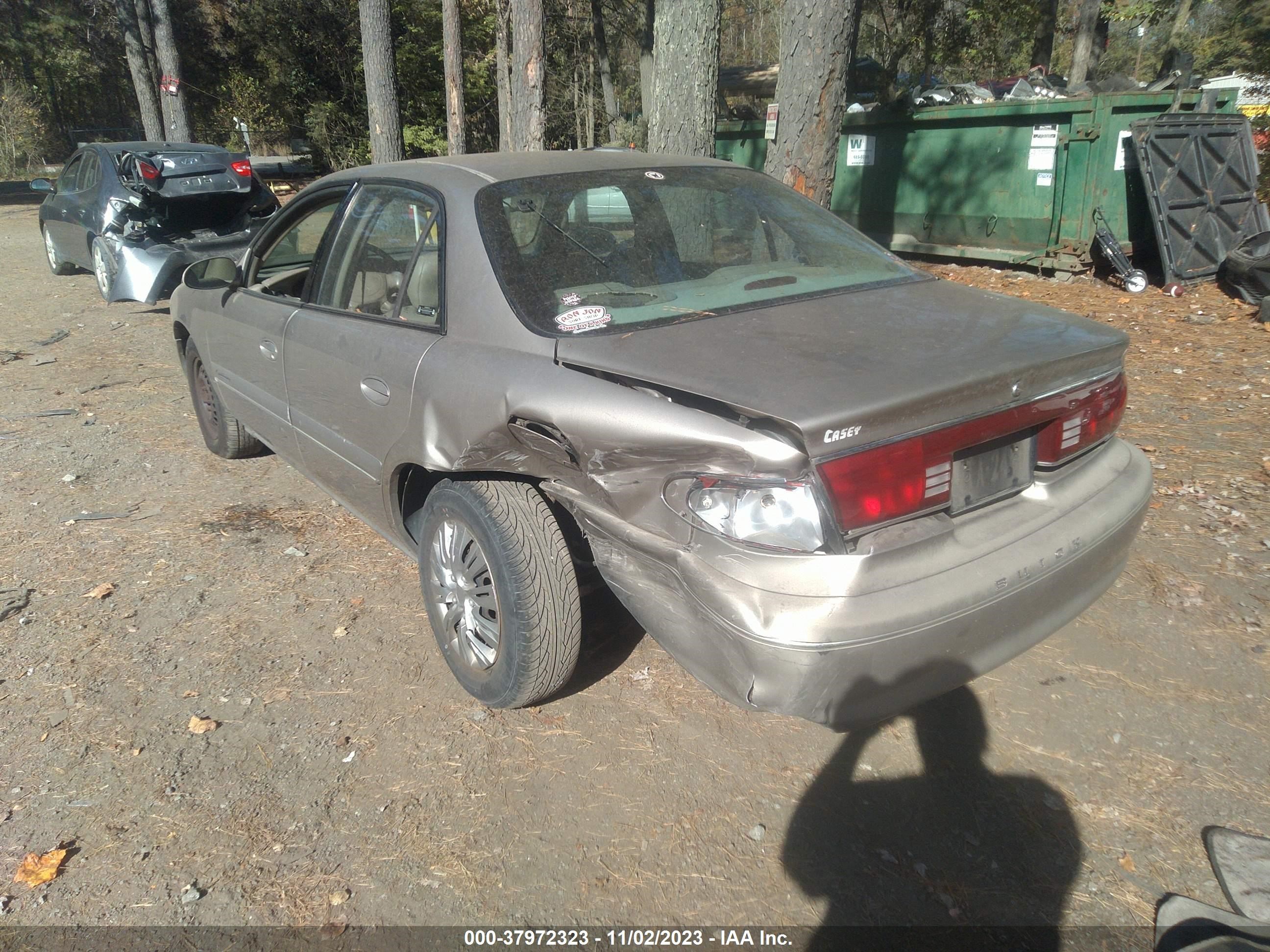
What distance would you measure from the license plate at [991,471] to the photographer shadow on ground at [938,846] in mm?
451

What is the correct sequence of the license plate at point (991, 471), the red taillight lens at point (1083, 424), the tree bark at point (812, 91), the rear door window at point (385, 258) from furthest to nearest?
the tree bark at point (812, 91)
the rear door window at point (385, 258)
the red taillight lens at point (1083, 424)
the license plate at point (991, 471)

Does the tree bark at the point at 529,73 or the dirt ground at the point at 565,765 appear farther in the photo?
the tree bark at the point at 529,73

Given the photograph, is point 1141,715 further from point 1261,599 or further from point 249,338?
point 249,338

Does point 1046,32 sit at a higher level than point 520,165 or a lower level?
higher

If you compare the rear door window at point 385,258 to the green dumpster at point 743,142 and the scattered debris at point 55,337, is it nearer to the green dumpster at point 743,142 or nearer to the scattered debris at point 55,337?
the scattered debris at point 55,337

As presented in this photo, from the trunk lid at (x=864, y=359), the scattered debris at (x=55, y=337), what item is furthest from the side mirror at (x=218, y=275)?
the scattered debris at (x=55, y=337)

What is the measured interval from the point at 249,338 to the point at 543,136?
8.26 metres

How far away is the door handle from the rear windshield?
0.64m

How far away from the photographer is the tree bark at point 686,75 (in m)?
6.73

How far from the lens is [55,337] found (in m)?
8.89

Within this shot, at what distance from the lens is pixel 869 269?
3406mm

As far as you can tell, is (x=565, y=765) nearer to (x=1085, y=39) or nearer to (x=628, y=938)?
(x=628, y=938)

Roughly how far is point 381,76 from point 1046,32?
17.0 m

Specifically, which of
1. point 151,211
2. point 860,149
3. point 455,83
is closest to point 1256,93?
point 860,149
